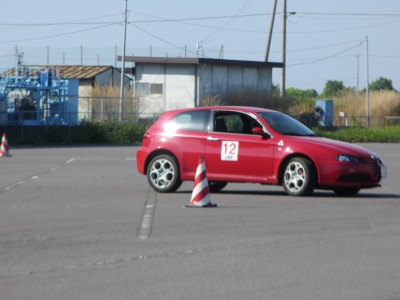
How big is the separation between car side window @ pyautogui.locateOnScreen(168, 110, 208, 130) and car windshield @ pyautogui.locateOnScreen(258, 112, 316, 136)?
1085 mm

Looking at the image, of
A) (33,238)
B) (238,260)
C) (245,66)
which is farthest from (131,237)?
(245,66)

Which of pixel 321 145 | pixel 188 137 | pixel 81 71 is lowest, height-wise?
pixel 321 145

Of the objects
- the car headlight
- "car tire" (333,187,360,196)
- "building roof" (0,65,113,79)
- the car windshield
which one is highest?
"building roof" (0,65,113,79)

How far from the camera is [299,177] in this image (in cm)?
1620

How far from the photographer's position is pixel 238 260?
9.62 meters

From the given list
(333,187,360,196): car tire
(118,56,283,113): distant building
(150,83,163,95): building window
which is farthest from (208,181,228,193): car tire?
(150,83,163,95): building window

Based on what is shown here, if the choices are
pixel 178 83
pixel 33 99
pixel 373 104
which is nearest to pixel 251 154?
pixel 33 99

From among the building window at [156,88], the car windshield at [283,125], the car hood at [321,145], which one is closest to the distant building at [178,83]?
the building window at [156,88]

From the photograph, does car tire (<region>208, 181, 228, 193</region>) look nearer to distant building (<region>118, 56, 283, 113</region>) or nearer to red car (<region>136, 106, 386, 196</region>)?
red car (<region>136, 106, 386, 196</region>)

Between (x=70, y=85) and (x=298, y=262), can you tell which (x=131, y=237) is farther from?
(x=70, y=85)

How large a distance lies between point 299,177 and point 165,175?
8.48 feet

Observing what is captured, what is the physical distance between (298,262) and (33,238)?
3.54 meters

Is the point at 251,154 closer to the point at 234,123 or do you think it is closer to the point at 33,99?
the point at 234,123

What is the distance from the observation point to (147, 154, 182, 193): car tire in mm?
17109
